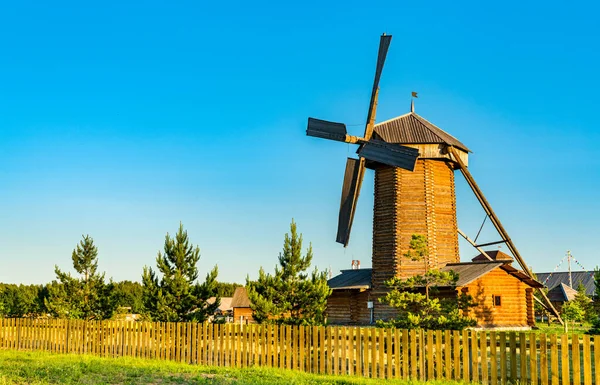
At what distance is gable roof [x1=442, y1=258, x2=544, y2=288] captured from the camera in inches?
1179

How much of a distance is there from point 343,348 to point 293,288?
6.21 meters

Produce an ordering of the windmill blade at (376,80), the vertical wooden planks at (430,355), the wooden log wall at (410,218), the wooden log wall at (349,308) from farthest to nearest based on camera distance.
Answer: the wooden log wall at (349,308), the wooden log wall at (410,218), the windmill blade at (376,80), the vertical wooden planks at (430,355)

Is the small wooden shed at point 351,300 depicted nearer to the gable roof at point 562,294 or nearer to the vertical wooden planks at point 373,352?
the vertical wooden planks at point 373,352

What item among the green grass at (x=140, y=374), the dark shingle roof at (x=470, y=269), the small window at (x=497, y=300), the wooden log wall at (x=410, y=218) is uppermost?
the wooden log wall at (x=410, y=218)

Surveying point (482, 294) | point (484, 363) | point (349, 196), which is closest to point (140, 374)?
point (484, 363)

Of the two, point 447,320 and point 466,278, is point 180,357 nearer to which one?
point 447,320

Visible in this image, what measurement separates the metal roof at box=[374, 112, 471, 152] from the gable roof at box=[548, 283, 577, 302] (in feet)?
104

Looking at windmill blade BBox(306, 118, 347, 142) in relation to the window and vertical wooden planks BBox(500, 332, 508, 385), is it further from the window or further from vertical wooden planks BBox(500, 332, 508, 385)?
vertical wooden planks BBox(500, 332, 508, 385)

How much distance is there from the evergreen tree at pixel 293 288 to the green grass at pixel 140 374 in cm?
482

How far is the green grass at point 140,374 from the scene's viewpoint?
43.0ft

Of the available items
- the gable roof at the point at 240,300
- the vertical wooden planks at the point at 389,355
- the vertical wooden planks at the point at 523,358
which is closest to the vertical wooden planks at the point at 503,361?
the vertical wooden planks at the point at 523,358

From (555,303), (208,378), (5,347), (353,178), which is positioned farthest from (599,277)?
(555,303)

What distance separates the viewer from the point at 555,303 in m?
62.5

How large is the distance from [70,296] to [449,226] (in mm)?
20247
